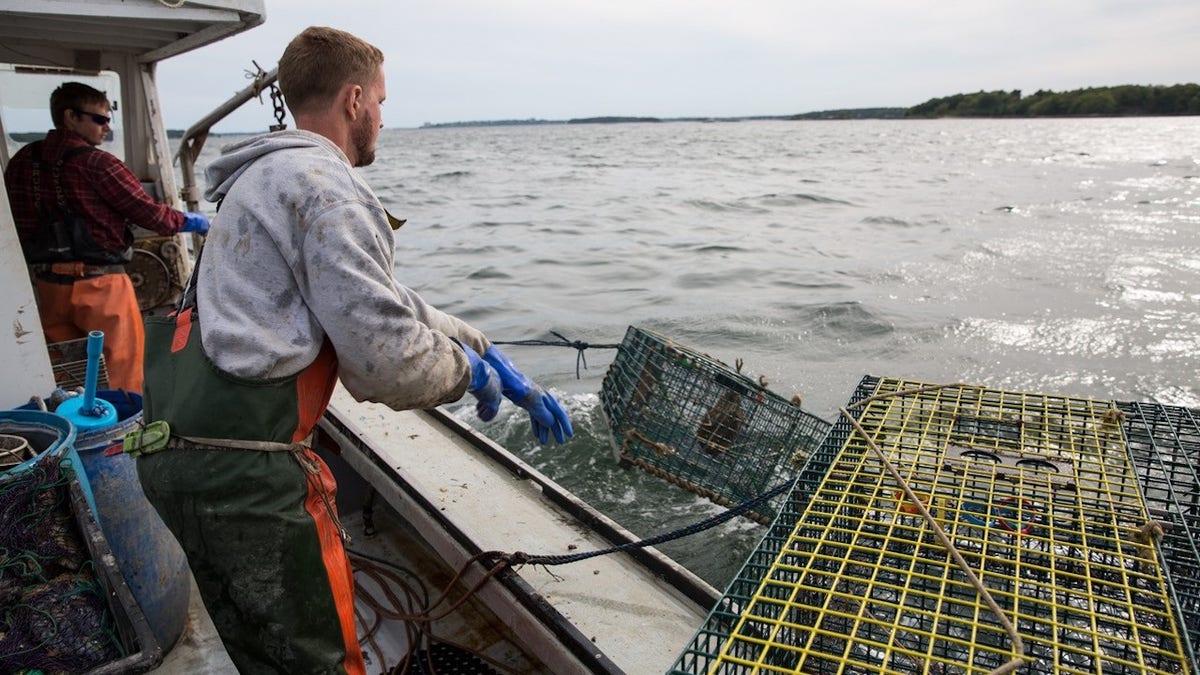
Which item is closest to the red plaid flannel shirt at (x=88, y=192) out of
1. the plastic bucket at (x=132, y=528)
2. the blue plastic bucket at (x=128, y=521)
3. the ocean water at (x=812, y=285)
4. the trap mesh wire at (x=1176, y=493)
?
the blue plastic bucket at (x=128, y=521)

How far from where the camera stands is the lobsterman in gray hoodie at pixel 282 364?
1.80 m

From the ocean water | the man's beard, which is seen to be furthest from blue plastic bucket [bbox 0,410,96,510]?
the ocean water

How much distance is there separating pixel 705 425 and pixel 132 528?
2963 millimetres

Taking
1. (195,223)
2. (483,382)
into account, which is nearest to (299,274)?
(483,382)

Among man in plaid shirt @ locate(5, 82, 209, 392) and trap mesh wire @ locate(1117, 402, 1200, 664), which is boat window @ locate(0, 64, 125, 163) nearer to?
man in plaid shirt @ locate(5, 82, 209, 392)

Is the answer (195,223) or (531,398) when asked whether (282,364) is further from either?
(195,223)

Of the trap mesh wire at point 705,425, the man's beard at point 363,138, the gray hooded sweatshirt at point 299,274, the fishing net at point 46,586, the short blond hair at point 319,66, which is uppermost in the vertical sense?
the short blond hair at point 319,66

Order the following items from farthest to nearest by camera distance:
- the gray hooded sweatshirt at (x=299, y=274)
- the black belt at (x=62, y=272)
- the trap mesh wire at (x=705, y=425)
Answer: the trap mesh wire at (x=705, y=425) < the black belt at (x=62, y=272) < the gray hooded sweatshirt at (x=299, y=274)

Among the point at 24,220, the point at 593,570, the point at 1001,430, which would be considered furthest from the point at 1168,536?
the point at 24,220

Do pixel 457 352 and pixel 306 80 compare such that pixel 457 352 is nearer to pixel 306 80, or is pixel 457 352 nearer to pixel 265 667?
pixel 306 80

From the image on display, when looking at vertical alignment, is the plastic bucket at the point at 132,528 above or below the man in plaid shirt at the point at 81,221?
below

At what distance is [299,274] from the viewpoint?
5.99 ft

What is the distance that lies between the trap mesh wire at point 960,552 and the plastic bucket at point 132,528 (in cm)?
203

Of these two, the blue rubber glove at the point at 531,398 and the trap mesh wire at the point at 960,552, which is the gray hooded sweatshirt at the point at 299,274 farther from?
the trap mesh wire at the point at 960,552
